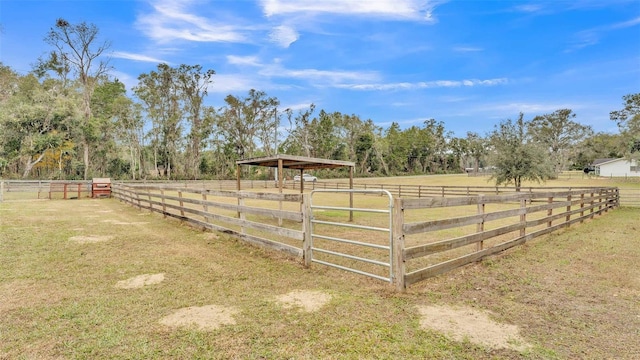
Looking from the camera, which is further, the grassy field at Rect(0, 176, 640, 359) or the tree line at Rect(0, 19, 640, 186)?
the tree line at Rect(0, 19, 640, 186)

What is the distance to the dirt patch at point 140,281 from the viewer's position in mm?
4234

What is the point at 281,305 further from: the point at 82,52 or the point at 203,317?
the point at 82,52

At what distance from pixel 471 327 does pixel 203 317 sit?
9.02 feet

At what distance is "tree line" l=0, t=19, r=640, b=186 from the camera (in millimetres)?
27953

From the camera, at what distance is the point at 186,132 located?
144 feet

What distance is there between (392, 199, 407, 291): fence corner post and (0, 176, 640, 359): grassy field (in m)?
0.18

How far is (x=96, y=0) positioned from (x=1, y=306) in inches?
375

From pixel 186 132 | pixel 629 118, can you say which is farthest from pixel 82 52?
pixel 629 118

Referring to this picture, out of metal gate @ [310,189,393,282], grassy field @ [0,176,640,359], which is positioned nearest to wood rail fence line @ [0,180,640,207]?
grassy field @ [0,176,640,359]

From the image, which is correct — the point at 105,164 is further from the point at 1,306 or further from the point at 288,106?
the point at 1,306

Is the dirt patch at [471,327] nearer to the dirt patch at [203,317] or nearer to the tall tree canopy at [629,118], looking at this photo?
the dirt patch at [203,317]

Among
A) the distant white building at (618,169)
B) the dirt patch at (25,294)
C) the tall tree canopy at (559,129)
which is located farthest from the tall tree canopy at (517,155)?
the tall tree canopy at (559,129)

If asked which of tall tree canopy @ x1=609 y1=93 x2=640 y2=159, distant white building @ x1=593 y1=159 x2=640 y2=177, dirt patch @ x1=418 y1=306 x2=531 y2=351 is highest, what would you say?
tall tree canopy @ x1=609 y1=93 x2=640 y2=159

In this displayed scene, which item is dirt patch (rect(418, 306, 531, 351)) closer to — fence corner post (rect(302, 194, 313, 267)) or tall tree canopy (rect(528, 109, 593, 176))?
fence corner post (rect(302, 194, 313, 267))
